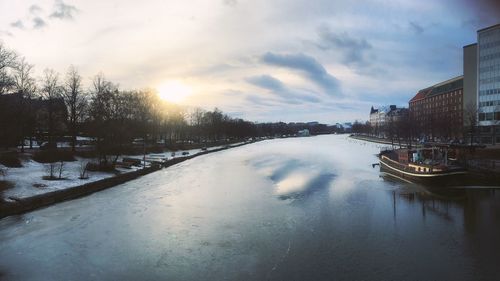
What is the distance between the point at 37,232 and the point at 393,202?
66.9ft

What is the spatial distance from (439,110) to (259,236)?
126 meters

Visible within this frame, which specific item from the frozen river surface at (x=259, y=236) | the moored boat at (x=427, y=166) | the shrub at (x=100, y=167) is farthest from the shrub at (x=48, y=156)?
the moored boat at (x=427, y=166)

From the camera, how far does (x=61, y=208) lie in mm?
24688

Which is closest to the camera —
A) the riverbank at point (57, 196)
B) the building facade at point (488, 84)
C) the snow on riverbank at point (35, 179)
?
the riverbank at point (57, 196)

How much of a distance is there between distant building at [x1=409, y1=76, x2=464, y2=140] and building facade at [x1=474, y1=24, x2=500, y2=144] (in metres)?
4.49

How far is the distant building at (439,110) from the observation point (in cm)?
7901

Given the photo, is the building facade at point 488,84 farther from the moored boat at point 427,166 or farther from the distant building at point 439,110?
the moored boat at point 427,166

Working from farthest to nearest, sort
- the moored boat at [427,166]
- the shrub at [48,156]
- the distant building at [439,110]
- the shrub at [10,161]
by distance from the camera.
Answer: the distant building at [439,110]
the shrub at [48,156]
the shrub at [10,161]
the moored boat at [427,166]

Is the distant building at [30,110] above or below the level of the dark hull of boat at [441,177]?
above

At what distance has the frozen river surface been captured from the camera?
44.8ft

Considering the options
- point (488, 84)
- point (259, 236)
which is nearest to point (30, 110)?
point (259, 236)

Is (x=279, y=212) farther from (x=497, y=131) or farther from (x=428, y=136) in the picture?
(x=428, y=136)

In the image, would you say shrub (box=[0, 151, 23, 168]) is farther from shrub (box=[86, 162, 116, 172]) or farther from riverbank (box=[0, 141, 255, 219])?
riverbank (box=[0, 141, 255, 219])

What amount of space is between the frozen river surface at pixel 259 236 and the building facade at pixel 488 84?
58601mm
